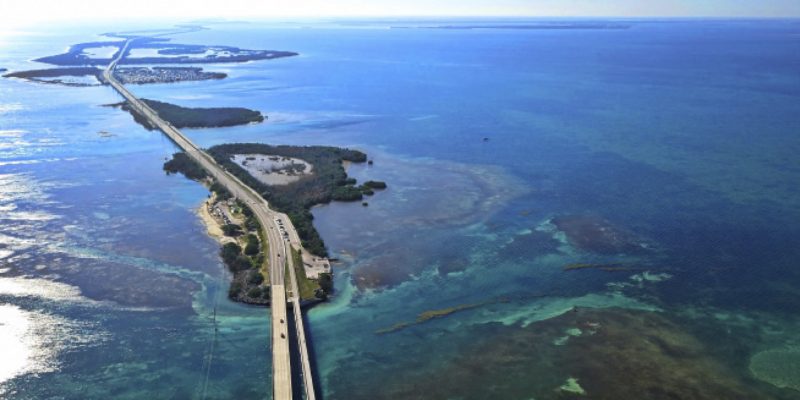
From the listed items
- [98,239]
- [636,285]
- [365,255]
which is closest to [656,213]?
[636,285]

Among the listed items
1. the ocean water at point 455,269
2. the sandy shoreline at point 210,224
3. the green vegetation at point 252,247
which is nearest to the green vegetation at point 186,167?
the ocean water at point 455,269

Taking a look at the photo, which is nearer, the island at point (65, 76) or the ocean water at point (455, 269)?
the ocean water at point (455, 269)

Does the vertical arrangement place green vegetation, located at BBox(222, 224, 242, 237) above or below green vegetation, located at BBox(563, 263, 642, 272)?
above

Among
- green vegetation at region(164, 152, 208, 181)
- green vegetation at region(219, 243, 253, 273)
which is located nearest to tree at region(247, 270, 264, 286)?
green vegetation at region(219, 243, 253, 273)

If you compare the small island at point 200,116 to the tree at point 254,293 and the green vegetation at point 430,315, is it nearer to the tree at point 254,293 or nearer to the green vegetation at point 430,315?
the tree at point 254,293

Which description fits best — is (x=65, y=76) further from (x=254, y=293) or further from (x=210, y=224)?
(x=254, y=293)

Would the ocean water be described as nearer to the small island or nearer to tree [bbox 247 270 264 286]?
tree [bbox 247 270 264 286]

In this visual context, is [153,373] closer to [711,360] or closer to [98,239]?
[98,239]

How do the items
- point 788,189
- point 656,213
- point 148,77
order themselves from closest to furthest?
point 656,213 < point 788,189 < point 148,77
